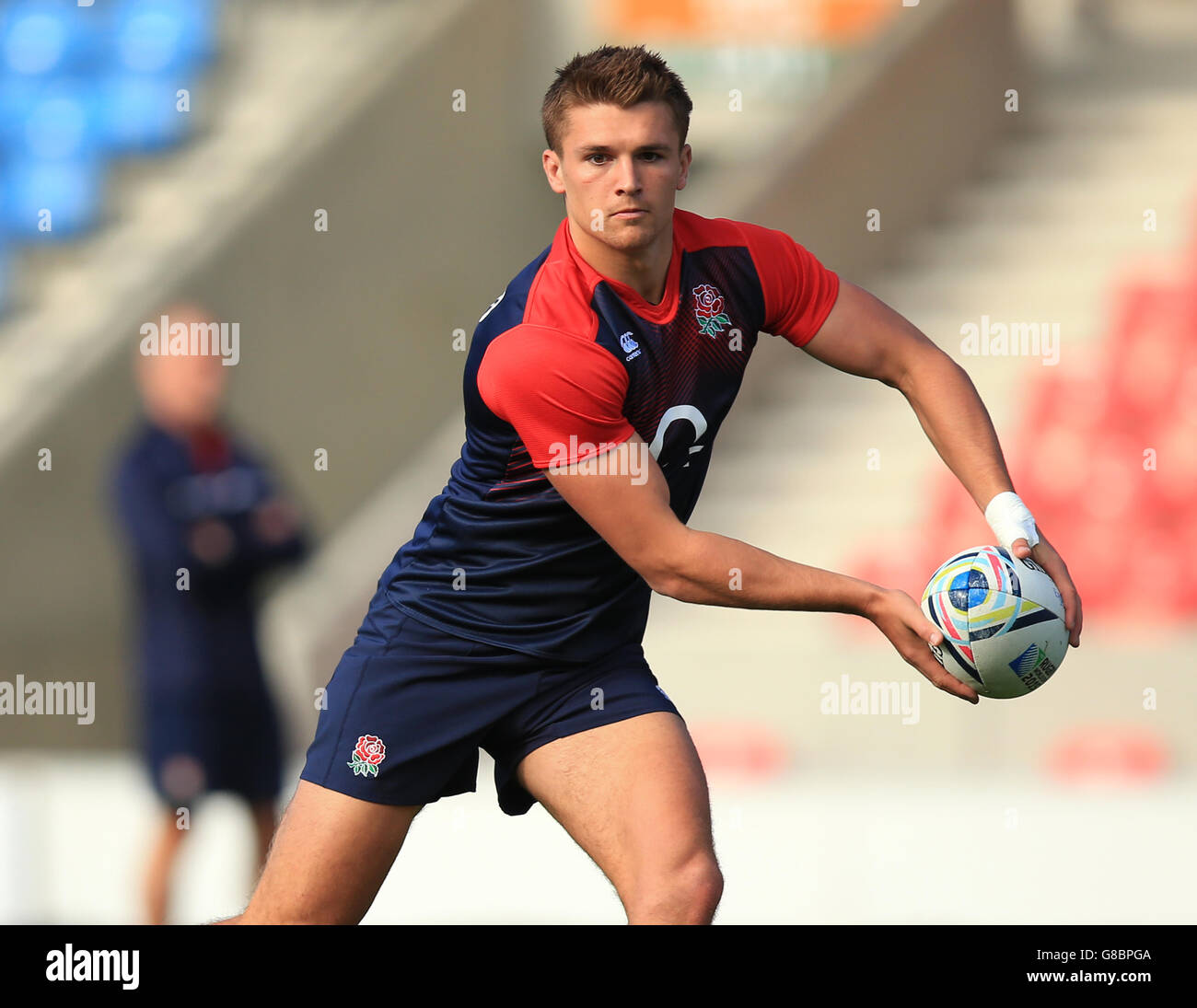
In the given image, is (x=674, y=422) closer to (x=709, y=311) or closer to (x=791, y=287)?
(x=709, y=311)

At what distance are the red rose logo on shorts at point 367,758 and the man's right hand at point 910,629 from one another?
1.07 m

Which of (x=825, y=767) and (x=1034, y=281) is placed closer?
(x=825, y=767)

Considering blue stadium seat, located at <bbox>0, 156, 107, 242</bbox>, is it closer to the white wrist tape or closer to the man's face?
the man's face

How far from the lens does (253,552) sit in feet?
22.2

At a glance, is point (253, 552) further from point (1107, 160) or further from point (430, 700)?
point (1107, 160)

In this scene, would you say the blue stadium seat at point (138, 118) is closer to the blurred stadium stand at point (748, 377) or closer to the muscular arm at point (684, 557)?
the blurred stadium stand at point (748, 377)

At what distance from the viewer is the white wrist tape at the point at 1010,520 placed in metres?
3.95

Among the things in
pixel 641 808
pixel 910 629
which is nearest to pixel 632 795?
pixel 641 808

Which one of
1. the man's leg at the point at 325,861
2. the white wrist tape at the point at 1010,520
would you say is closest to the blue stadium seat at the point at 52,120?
the man's leg at the point at 325,861

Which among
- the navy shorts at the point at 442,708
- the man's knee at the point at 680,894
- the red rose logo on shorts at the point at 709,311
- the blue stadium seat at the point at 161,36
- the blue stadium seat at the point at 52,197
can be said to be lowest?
the man's knee at the point at 680,894

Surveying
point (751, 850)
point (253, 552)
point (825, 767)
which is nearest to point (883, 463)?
point (825, 767)

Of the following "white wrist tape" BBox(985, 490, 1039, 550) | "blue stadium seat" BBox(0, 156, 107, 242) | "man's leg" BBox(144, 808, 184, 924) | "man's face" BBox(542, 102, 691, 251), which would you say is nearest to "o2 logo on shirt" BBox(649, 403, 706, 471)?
"man's face" BBox(542, 102, 691, 251)
